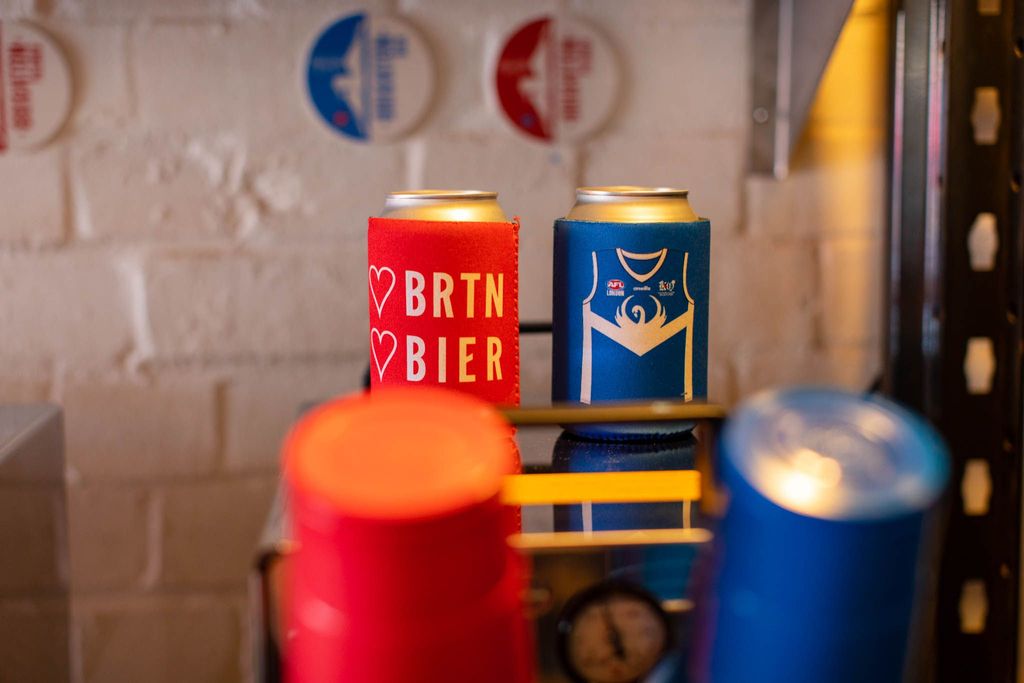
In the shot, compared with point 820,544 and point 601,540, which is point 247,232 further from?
point 820,544

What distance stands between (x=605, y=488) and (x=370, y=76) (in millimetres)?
559

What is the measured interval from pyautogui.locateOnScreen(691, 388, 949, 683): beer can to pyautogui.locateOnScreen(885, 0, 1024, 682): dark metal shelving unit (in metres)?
0.39

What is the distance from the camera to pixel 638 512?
1.69 feet

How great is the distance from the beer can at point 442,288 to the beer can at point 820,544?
0.88 feet

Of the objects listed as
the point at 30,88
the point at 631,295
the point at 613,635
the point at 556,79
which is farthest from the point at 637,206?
the point at 30,88

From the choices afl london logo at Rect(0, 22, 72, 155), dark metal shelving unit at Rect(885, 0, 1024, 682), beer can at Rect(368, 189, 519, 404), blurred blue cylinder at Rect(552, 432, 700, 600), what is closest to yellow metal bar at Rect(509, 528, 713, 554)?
blurred blue cylinder at Rect(552, 432, 700, 600)

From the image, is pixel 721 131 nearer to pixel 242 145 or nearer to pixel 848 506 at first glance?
pixel 242 145

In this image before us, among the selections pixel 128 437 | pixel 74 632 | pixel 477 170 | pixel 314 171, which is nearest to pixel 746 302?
pixel 477 170

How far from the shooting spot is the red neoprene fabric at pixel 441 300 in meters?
0.56

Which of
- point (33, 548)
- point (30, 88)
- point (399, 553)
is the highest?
point (30, 88)

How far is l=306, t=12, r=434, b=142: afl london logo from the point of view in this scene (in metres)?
0.96

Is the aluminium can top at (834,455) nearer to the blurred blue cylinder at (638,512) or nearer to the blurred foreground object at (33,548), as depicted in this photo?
the blurred blue cylinder at (638,512)

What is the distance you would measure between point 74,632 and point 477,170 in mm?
592

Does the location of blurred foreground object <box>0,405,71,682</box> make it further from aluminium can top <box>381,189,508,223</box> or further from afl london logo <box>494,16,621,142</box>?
afl london logo <box>494,16,621,142</box>
